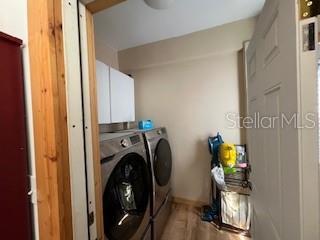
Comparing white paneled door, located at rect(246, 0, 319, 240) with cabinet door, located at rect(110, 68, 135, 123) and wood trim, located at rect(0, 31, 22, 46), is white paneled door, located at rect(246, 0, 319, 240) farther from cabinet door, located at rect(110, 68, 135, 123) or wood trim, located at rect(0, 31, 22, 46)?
cabinet door, located at rect(110, 68, 135, 123)

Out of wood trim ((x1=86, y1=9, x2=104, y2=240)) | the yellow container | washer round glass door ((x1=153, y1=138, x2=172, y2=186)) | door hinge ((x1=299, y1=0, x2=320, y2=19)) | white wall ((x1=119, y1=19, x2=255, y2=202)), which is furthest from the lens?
white wall ((x1=119, y1=19, x2=255, y2=202))

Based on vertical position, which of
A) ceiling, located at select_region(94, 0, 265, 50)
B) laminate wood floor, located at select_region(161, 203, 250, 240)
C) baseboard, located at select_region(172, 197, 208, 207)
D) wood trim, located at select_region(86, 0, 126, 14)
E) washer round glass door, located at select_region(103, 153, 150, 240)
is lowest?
laminate wood floor, located at select_region(161, 203, 250, 240)

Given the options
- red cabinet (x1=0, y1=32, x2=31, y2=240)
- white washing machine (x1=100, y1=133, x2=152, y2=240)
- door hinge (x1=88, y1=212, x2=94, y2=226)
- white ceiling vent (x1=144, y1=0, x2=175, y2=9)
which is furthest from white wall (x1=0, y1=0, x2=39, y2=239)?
white ceiling vent (x1=144, y1=0, x2=175, y2=9)

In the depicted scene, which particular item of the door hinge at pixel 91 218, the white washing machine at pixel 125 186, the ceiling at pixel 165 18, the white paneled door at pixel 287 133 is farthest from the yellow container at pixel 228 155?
the door hinge at pixel 91 218

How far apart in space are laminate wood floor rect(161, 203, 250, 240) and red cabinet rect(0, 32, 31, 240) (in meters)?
1.54

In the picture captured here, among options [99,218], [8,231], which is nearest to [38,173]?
[8,231]

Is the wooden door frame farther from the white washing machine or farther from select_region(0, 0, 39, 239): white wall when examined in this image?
the white washing machine

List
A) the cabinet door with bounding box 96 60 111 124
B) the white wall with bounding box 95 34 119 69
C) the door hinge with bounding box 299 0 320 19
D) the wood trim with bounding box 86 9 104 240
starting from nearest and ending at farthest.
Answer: the door hinge with bounding box 299 0 320 19, the wood trim with bounding box 86 9 104 240, the cabinet door with bounding box 96 60 111 124, the white wall with bounding box 95 34 119 69

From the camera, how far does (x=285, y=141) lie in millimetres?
592

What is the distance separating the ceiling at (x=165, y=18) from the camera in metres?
1.71

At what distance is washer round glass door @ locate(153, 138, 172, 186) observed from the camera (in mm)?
1666

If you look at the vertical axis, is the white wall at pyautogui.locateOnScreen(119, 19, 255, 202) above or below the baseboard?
above

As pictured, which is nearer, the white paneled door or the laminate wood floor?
the white paneled door

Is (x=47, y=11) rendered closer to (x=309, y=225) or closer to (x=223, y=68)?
(x=309, y=225)
